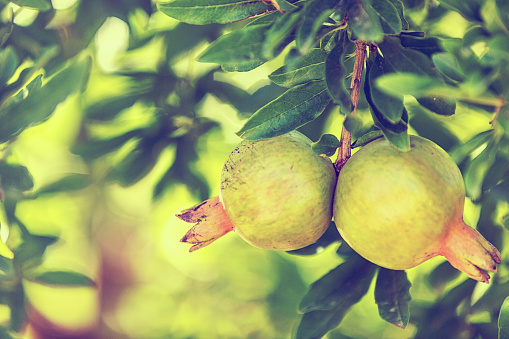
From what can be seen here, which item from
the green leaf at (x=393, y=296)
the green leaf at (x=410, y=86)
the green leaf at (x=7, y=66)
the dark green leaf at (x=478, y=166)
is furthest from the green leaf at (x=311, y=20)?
the green leaf at (x=7, y=66)

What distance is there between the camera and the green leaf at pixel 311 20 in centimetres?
71

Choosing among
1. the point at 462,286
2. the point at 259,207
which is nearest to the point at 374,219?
the point at 259,207

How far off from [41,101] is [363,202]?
0.72 metres

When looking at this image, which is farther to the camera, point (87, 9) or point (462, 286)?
point (87, 9)

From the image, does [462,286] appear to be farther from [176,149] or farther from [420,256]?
[176,149]

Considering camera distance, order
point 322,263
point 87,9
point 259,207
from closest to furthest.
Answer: point 259,207, point 87,9, point 322,263

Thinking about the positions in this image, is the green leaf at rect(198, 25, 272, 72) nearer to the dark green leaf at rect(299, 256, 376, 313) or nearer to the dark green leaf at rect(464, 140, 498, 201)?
the dark green leaf at rect(464, 140, 498, 201)

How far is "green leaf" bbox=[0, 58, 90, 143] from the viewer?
1042mm

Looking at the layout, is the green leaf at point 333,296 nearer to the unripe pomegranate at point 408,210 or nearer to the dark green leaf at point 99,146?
the unripe pomegranate at point 408,210

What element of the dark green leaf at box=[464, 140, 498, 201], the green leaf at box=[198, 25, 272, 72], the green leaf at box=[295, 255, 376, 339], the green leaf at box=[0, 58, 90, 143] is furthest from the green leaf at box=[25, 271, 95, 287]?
the dark green leaf at box=[464, 140, 498, 201]

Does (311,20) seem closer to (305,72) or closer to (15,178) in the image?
(305,72)

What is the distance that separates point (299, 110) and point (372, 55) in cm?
17

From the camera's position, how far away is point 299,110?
0.95m

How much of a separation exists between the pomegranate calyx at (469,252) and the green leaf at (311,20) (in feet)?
1.52
